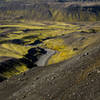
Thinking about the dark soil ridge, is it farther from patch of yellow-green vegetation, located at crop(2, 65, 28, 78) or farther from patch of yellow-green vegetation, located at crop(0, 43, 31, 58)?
patch of yellow-green vegetation, located at crop(0, 43, 31, 58)

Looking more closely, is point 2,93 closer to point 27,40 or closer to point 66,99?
point 66,99

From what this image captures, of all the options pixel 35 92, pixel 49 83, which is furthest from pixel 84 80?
pixel 35 92

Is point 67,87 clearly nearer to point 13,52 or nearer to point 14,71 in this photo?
point 14,71

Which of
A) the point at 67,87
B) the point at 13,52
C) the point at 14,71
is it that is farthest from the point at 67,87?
the point at 13,52

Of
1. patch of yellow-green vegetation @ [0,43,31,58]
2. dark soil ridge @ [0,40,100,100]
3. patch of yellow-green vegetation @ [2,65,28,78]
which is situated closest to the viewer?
dark soil ridge @ [0,40,100,100]

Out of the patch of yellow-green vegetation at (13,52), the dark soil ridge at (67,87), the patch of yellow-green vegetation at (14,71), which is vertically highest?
the dark soil ridge at (67,87)

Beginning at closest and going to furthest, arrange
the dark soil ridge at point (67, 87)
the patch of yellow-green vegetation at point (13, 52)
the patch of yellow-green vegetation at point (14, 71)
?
the dark soil ridge at point (67, 87)
the patch of yellow-green vegetation at point (14, 71)
the patch of yellow-green vegetation at point (13, 52)

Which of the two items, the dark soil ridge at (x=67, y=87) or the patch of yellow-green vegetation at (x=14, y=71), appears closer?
the dark soil ridge at (x=67, y=87)

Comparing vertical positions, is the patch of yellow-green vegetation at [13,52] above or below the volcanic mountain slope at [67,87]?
below

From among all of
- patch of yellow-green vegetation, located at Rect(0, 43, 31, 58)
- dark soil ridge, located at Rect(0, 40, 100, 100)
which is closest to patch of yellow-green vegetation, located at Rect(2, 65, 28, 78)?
patch of yellow-green vegetation, located at Rect(0, 43, 31, 58)

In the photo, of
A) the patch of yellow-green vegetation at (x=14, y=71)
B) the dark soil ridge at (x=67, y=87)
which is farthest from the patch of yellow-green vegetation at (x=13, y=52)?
the dark soil ridge at (x=67, y=87)

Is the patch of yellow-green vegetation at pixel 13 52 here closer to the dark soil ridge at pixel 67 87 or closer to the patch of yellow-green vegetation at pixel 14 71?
the patch of yellow-green vegetation at pixel 14 71
